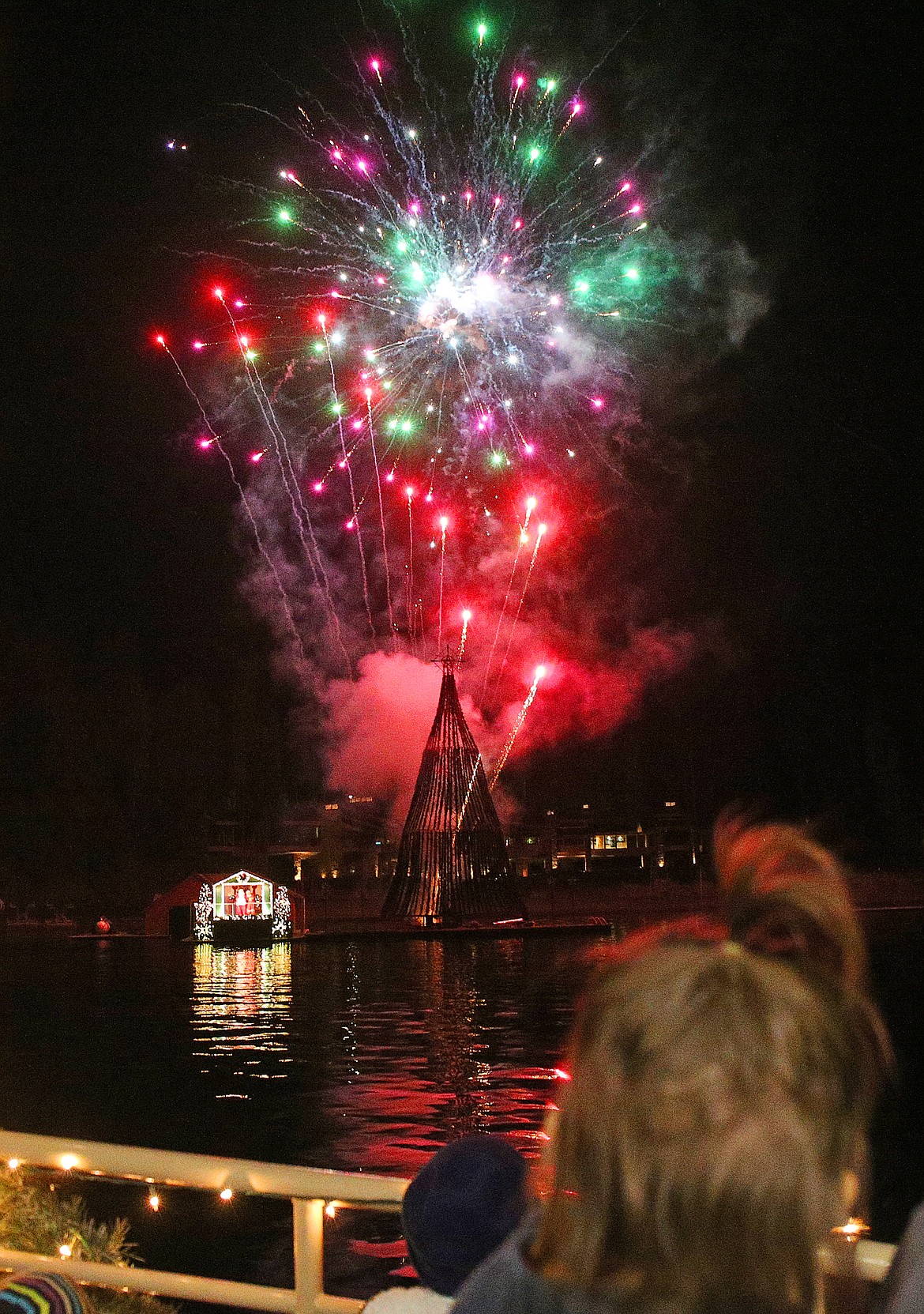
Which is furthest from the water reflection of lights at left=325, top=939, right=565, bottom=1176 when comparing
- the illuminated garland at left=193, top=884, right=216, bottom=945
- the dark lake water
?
the illuminated garland at left=193, top=884, right=216, bottom=945

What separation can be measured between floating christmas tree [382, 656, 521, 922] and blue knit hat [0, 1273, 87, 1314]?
40.6 m

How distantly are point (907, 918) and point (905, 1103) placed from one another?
39.8 m

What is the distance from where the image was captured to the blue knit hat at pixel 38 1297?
2.25m

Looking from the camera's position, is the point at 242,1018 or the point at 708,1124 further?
the point at 242,1018

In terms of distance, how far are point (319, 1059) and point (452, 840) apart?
1015 inches

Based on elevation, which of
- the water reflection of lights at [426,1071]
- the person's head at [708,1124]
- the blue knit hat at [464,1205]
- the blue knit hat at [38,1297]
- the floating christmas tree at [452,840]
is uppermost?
the floating christmas tree at [452,840]

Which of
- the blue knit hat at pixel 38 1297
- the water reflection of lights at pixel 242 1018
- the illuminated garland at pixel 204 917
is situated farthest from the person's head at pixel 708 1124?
the illuminated garland at pixel 204 917

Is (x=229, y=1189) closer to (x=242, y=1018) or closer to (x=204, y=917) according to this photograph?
(x=242, y=1018)

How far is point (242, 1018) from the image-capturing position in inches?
978

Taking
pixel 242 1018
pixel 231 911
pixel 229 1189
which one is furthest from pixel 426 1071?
pixel 231 911

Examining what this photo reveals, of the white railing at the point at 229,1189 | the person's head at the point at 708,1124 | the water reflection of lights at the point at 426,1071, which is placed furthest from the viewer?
the water reflection of lights at the point at 426,1071

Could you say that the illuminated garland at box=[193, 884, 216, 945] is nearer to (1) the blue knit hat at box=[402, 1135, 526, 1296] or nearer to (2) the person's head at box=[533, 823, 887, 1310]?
(1) the blue knit hat at box=[402, 1135, 526, 1296]

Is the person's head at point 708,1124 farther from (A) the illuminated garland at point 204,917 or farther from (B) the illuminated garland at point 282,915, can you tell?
(A) the illuminated garland at point 204,917

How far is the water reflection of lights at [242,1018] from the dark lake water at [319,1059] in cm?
6
